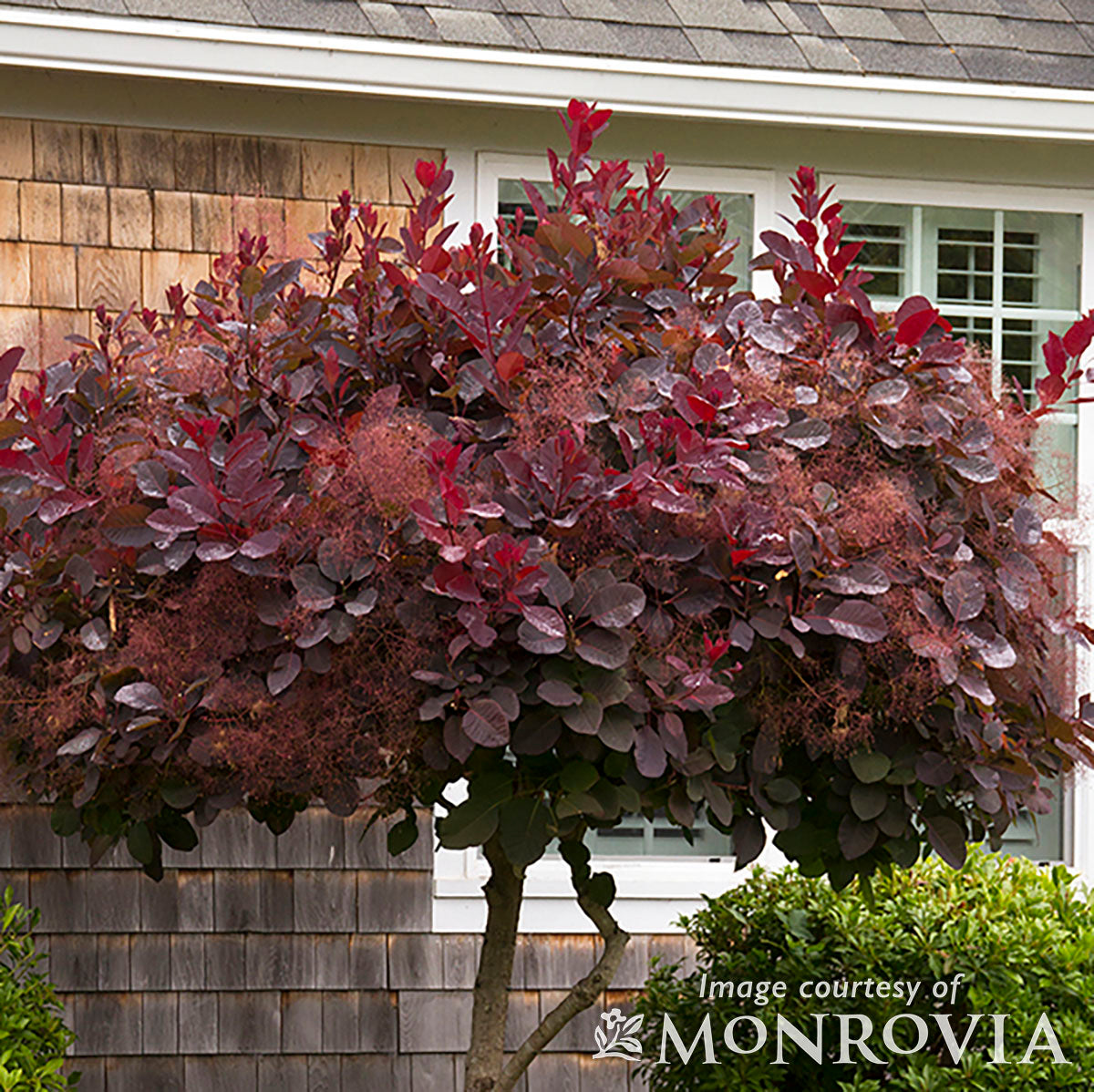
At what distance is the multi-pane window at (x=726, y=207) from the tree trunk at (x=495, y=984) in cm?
203

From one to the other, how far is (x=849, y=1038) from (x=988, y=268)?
93.6 inches

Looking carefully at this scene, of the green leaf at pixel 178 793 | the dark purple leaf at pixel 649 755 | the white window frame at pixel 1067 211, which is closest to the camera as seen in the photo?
the dark purple leaf at pixel 649 755

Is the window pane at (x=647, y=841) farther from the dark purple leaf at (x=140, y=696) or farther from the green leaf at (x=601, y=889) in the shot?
the dark purple leaf at (x=140, y=696)

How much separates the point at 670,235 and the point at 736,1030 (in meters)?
1.94

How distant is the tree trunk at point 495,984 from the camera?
3.03 meters

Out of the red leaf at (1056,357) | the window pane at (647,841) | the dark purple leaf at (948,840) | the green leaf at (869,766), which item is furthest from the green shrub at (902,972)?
the red leaf at (1056,357)

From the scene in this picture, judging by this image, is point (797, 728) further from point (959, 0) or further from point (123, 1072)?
point (959, 0)

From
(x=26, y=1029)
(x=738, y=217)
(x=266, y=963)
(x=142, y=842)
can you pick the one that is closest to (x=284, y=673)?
(x=142, y=842)

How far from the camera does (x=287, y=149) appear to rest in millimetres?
4031

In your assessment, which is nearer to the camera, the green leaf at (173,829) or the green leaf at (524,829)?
the green leaf at (524,829)

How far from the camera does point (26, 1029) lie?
3.17 m

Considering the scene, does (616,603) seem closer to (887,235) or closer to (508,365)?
(508,365)

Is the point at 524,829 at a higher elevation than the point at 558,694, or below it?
below

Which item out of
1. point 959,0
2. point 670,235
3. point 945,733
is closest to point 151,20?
point 670,235
